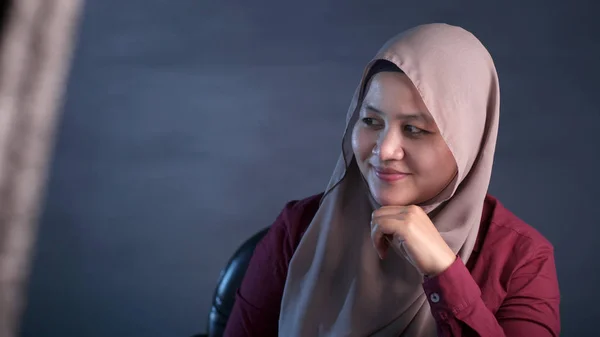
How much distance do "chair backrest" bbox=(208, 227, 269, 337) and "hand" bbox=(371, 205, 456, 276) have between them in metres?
0.43

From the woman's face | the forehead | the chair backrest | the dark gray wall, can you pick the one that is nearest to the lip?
the woman's face

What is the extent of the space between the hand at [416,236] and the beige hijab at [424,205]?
0.29 ft

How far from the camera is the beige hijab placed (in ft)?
3.29

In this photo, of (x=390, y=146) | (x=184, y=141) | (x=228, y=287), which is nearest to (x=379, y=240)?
(x=390, y=146)

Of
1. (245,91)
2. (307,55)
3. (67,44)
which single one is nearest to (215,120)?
(245,91)

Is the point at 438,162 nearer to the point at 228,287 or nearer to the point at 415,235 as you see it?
the point at 415,235

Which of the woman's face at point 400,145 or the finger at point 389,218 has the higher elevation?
the woman's face at point 400,145

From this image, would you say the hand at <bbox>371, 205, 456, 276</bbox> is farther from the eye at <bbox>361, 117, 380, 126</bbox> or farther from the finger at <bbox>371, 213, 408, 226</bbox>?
the eye at <bbox>361, 117, 380, 126</bbox>

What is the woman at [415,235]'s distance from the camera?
3.23 feet

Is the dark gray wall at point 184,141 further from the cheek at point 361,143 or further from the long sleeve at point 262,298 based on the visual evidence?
the cheek at point 361,143

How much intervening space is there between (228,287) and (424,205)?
513 mm

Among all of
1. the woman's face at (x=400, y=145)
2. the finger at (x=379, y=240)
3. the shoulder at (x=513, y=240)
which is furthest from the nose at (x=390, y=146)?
the shoulder at (x=513, y=240)

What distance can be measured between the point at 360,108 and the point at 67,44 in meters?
0.97

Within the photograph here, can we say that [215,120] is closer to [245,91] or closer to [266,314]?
[245,91]
